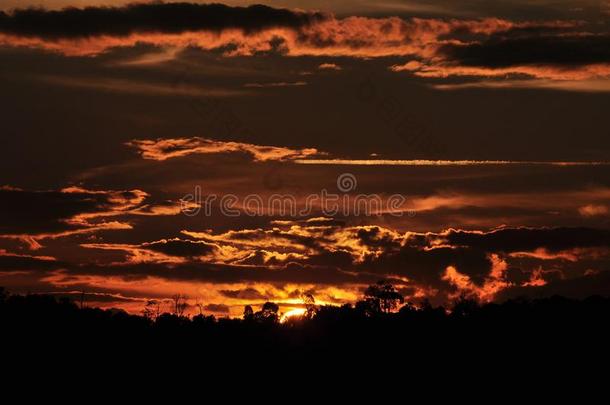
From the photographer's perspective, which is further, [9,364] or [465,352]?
[465,352]

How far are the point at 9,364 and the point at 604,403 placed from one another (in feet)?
275

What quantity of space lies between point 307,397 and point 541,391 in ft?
106

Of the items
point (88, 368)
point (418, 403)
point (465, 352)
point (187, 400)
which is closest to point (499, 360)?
point (465, 352)

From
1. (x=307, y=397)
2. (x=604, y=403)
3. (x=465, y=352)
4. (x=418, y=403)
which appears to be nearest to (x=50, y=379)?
(x=307, y=397)

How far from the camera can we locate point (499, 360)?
180m

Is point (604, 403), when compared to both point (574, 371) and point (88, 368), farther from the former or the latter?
point (88, 368)

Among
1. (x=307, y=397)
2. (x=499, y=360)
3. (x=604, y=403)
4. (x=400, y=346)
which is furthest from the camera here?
(x=400, y=346)

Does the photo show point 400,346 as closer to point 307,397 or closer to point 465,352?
point 465,352

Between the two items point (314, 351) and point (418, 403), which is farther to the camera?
point (314, 351)

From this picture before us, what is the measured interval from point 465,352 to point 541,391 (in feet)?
73.9

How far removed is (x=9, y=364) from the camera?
175 m

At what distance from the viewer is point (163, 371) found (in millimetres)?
179500

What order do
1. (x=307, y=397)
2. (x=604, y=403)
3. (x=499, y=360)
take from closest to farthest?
(x=604, y=403) → (x=307, y=397) → (x=499, y=360)

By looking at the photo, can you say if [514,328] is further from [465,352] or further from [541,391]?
[541,391]
